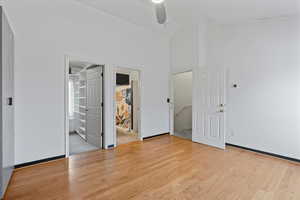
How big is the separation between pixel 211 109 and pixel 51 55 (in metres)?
3.83

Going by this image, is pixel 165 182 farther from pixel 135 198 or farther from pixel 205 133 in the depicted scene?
pixel 205 133

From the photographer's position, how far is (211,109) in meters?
4.19

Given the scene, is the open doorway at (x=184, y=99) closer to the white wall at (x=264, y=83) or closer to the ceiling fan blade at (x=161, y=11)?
the white wall at (x=264, y=83)

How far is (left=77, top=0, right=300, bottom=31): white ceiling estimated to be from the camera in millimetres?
3031

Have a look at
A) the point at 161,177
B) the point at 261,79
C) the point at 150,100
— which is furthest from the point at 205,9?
the point at 161,177

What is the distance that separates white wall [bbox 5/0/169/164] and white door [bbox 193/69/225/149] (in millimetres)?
2123

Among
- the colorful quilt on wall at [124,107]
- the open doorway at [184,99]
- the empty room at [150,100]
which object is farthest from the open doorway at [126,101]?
the open doorway at [184,99]

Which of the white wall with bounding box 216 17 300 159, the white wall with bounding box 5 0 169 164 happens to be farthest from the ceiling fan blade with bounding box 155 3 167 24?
the white wall with bounding box 216 17 300 159

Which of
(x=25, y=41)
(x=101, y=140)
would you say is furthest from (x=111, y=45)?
(x=101, y=140)

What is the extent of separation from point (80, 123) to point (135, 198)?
4109 millimetres

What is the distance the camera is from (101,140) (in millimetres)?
3990

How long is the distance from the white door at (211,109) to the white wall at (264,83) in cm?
37

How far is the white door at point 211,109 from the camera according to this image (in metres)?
3.94

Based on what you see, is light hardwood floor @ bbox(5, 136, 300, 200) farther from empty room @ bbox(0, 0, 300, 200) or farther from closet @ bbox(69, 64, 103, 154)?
closet @ bbox(69, 64, 103, 154)
